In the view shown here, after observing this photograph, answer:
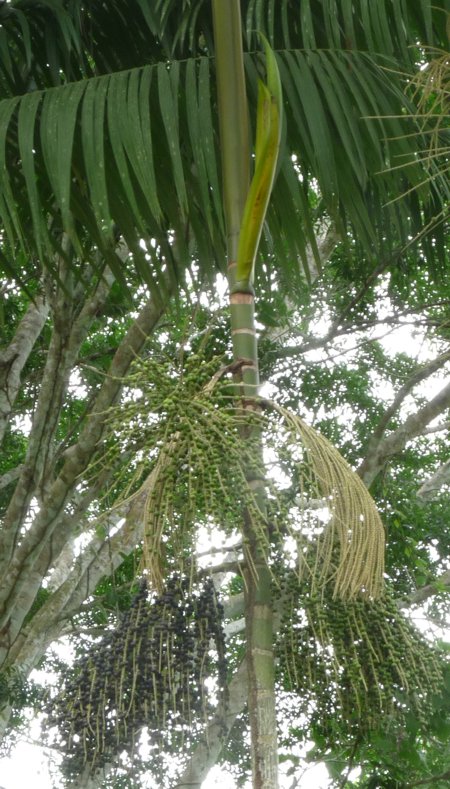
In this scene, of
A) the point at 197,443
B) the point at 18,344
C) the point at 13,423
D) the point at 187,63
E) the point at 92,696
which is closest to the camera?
the point at 197,443

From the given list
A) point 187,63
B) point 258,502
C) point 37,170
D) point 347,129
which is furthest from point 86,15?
point 258,502

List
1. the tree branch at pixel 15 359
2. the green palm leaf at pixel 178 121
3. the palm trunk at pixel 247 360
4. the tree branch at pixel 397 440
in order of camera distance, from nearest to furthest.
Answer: the palm trunk at pixel 247 360 → the green palm leaf at pixel 178 121 → the tree branch at pixel 397 440 → the tree branch at pixel 15 359

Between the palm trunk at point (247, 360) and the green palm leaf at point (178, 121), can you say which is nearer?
the palm trunk at point (247, 360)

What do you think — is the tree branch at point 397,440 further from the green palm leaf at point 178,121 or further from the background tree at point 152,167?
the green palm leaf at point 178,121

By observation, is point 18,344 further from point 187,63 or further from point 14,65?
point 187,63

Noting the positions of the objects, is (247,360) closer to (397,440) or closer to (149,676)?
(149,676)

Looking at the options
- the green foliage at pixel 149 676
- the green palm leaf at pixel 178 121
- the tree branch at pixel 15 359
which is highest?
the tree branch at pixel 15 359

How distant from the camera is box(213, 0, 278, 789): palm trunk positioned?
1661mm

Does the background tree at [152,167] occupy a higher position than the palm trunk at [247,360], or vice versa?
the background tree at [152,167]

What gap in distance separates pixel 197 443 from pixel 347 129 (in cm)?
94

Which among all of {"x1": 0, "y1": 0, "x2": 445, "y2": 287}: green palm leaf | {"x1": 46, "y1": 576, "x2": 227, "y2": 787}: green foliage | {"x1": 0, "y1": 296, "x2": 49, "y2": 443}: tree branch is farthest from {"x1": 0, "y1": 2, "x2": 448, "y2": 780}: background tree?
{"x1": 0, "y1": 296, "x2": 49, "y2": 443}: tree branch

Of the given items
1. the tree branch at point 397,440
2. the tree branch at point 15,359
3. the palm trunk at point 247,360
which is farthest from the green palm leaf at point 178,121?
the tree branch at point 15,359

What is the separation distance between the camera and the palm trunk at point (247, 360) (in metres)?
1.66

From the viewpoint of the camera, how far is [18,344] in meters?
4.91
